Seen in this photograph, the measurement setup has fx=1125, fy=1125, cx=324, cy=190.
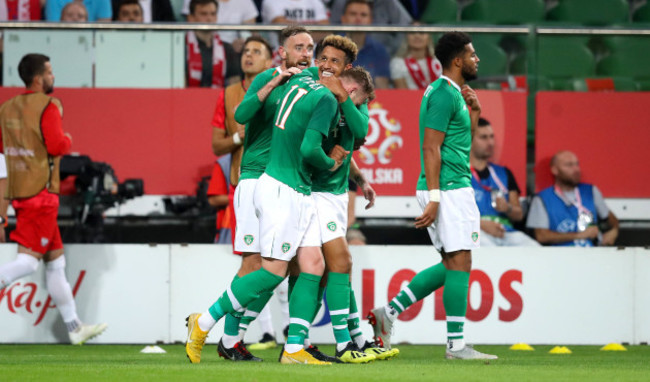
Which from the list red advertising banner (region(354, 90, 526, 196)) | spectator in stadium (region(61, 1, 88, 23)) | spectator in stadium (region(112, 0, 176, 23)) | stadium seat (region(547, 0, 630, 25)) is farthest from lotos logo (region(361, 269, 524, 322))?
stadium seat (region(547, 0, 630, 25))

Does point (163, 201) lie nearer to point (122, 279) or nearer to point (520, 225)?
point (122, 279)

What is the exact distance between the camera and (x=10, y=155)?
30.5 feet

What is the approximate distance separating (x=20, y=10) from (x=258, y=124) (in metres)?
5.14

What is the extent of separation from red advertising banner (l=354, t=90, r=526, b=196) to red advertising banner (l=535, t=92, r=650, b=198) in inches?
11.3

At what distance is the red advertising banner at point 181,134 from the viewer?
10.3 metres

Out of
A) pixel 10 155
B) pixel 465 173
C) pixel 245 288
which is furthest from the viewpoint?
pixel 10 155

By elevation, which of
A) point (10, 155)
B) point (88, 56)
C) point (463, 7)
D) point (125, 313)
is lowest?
point (125, 313)

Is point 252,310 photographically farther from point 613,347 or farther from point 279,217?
point 613,347

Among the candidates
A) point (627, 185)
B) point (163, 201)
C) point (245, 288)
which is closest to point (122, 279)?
point (163, 201)

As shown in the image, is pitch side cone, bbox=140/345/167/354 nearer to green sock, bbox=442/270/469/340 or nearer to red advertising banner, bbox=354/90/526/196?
green sock, bbox=442/270/469/340

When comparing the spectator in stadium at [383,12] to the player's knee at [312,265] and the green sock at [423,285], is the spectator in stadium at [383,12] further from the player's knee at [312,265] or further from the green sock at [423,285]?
the player's knee at [312,265]

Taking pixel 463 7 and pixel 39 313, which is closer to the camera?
pixel 39 313

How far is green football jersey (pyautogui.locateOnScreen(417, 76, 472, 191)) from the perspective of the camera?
711 cm

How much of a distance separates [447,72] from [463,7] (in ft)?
17.0
